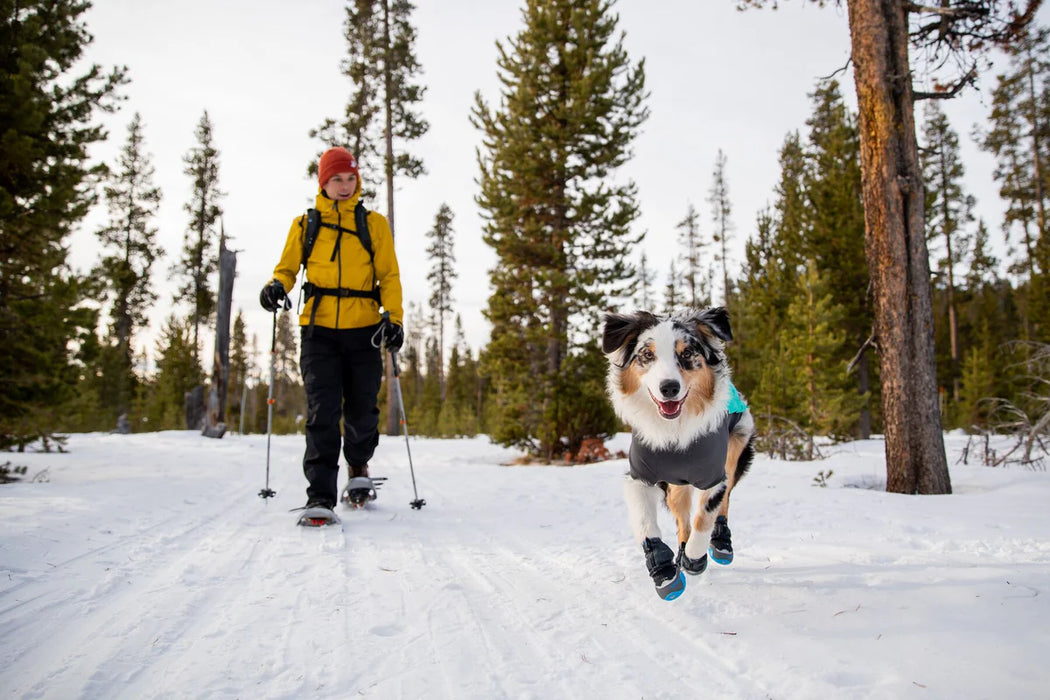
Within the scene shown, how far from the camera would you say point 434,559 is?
11.3ft

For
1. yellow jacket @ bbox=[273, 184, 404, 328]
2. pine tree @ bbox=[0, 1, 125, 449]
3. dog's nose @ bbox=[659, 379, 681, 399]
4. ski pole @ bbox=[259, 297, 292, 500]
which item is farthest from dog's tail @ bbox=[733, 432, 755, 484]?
pine tree @ bbox=[0, 1, 125, 449]

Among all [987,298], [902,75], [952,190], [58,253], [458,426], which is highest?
[952,190]

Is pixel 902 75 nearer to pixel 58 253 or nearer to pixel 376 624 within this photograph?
pixel 376 624

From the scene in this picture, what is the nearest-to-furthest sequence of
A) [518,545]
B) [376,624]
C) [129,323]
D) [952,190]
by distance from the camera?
[376,624] < [518,545] < [129,323] < [952,190]

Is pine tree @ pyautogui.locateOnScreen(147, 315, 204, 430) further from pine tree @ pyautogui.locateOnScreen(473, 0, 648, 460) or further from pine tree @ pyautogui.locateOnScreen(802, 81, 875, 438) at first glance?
pine tree @ pyautogui.locateOnScreen(802, 81, 875, 438)

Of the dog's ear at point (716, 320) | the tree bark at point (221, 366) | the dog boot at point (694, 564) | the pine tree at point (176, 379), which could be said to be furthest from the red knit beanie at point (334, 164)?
the pine tree at point (176, 379)

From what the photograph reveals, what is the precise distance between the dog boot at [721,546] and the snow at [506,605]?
87 millimetres

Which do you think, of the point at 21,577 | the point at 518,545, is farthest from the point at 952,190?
the point at 21,577

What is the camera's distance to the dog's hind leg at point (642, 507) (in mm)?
2932

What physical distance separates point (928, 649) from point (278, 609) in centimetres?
279

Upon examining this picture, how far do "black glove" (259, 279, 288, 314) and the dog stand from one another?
9.27 feet

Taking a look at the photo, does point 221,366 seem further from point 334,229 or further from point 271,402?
point 334,229

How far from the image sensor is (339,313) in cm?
468

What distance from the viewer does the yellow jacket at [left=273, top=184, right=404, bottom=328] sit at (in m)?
4.66
